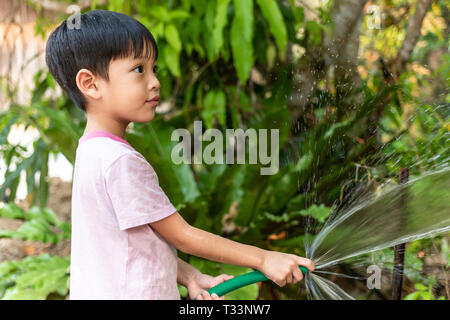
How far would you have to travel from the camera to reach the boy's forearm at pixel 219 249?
0.64 meters

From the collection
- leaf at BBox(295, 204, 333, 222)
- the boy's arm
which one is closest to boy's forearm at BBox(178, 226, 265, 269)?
the boy's arm

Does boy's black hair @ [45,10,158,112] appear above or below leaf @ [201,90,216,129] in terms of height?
below

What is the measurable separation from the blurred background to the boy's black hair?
447 mm

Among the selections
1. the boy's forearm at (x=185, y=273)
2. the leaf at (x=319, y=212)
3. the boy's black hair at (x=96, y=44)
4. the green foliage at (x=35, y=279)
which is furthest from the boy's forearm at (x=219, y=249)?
the green foliage at (x=35, y=279)

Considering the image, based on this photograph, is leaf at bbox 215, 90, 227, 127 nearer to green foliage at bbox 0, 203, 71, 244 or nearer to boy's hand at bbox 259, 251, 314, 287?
green foliage at bbox 0, 203, 71, 244

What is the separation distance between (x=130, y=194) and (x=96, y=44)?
21cm

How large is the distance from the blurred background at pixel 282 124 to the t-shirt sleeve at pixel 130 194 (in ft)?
1.53

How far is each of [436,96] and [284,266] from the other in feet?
2.03

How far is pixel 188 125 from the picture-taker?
241cm

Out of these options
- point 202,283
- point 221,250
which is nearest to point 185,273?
point 202,283

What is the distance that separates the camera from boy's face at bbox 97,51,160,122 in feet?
2.15

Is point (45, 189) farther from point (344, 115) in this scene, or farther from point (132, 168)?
point (132, 168)

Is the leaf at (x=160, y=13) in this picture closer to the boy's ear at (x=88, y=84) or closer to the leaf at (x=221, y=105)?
the leaf at (x=221, y=105)

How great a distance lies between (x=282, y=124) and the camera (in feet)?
6.09
